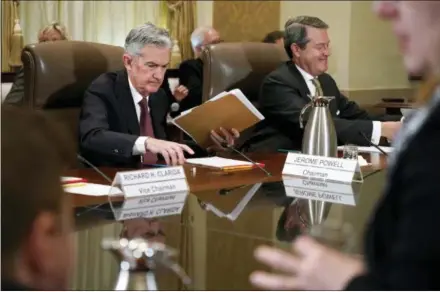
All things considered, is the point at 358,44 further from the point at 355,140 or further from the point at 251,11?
the point at 355,140

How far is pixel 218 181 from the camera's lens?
2412mm

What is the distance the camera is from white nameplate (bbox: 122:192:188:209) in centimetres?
199

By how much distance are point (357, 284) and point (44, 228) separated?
368 mm

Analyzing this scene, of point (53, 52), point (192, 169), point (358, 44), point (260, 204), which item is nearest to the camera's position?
point (260, 204)


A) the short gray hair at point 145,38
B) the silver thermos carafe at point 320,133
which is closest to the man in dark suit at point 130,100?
the short gray hair at point 145,38

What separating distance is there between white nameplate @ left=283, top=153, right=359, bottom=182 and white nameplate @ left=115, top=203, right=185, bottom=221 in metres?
0.58

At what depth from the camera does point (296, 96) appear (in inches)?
133

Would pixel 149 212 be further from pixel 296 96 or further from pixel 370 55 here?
pixel 370 55

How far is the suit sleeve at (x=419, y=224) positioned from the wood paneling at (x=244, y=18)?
19.3 ft

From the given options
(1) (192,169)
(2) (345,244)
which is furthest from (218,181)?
(2) (345,244)

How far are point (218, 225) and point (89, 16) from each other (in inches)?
192

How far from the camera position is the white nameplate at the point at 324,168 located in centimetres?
A: 240

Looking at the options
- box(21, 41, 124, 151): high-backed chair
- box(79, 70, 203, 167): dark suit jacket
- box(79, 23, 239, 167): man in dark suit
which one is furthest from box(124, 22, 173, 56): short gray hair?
box(21, 41, 124, 151): high-backed chair

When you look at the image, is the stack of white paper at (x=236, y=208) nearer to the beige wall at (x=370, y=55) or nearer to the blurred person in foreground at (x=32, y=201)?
the blurred person in foreground at (x=32, y=201)
